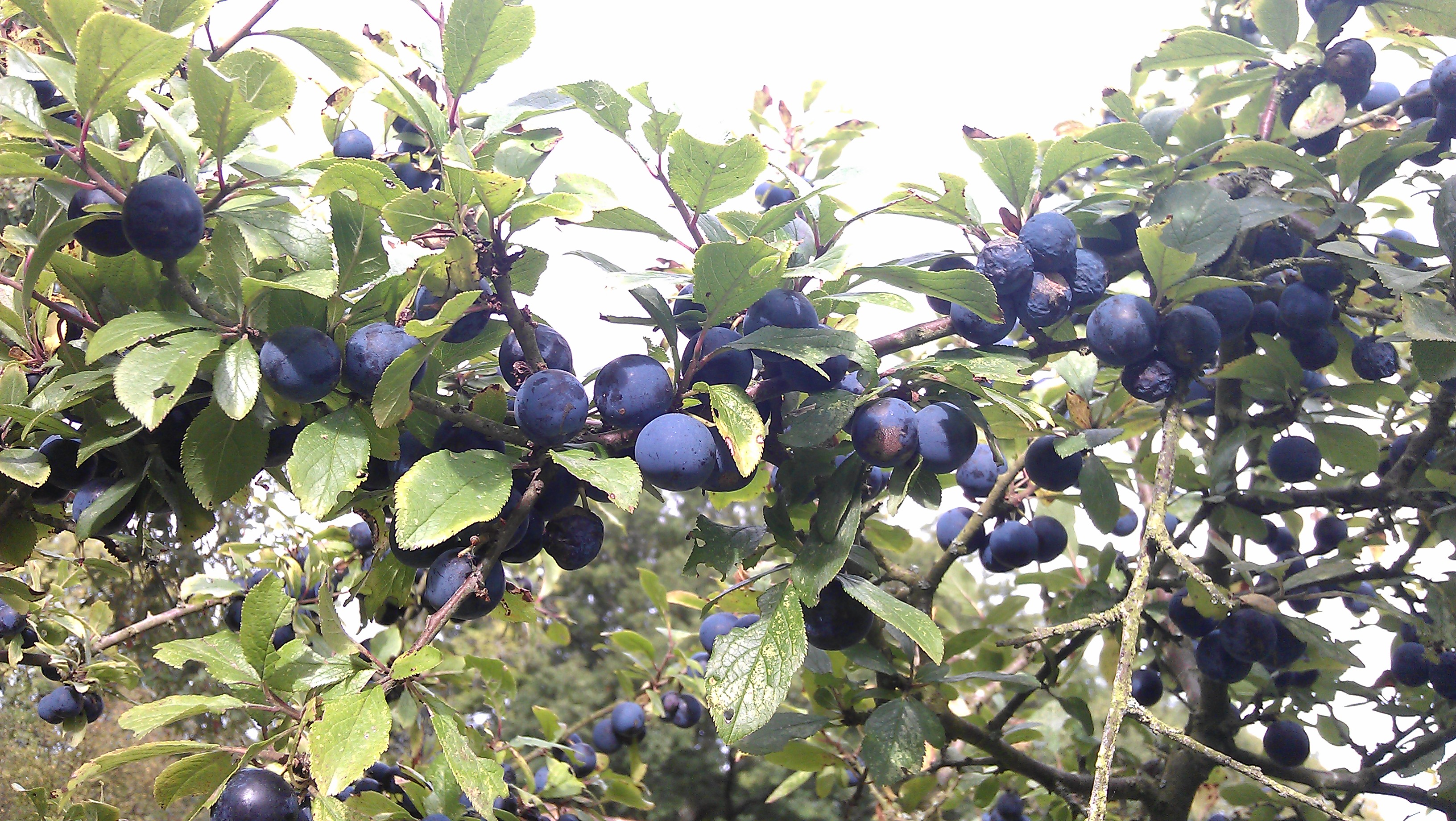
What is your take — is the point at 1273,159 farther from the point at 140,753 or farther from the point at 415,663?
the point at 140,753

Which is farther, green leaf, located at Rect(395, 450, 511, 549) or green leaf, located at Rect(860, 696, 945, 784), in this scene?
green leaf, located at Rect(860, 696, 945, 784)

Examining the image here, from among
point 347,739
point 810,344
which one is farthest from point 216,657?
point 810,344

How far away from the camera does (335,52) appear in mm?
1067

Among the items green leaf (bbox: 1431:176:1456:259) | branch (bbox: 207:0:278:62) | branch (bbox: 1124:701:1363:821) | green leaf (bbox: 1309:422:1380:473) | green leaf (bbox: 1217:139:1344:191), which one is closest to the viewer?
branch (bbox: 1124:701:1363:821)

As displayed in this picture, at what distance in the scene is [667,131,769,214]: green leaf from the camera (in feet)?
2.83

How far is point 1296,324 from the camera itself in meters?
1.28

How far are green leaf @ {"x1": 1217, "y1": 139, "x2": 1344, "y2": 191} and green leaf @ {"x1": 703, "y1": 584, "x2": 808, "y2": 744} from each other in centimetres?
90

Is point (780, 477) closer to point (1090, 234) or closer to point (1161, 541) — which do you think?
point (1161, 541)

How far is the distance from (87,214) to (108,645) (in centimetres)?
108

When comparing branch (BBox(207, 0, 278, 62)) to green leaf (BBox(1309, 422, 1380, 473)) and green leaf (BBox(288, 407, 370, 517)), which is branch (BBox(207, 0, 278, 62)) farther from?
green leaf (BBox(1309, 422, 1380, 473))

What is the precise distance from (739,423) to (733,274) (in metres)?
0.14

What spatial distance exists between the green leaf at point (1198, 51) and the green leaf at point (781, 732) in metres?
1.19

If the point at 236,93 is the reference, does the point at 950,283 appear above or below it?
below

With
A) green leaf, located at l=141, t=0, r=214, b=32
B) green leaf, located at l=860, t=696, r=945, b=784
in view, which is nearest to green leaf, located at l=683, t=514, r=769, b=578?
green leaf, located at l=860, t=696, r=945, b=784
